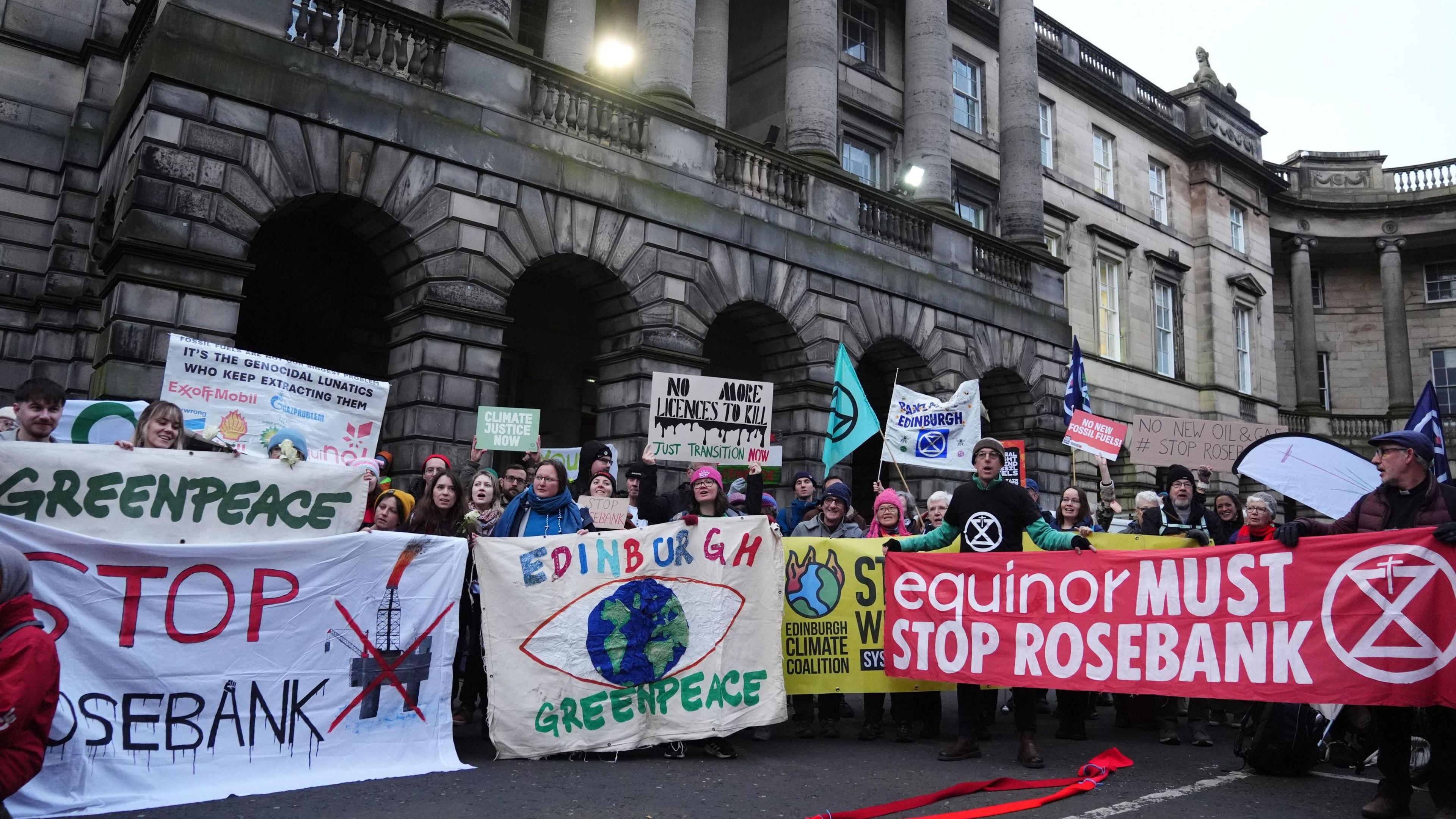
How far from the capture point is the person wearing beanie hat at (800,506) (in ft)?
29.0

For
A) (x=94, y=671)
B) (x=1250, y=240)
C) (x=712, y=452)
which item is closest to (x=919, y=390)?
(x=712, y=452)

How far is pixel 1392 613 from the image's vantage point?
17.0ft

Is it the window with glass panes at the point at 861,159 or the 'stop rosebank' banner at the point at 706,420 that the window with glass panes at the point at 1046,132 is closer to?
the window with glass panes at the point at 861,159

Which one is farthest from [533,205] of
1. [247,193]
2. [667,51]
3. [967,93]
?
[967,93]

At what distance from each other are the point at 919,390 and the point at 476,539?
43.9 ft

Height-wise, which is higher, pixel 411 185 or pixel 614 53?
pixel 614 53

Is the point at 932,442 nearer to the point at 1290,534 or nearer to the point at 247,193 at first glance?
the point at 1290,534

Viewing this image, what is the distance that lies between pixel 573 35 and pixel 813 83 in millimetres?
4503

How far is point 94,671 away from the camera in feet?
15.3

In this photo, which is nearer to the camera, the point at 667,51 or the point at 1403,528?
the point at 1403,528

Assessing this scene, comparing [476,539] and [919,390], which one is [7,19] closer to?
[476,539]

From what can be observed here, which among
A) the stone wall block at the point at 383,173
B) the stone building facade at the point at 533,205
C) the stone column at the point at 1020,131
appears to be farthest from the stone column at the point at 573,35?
the stone column at the point at 1020,131

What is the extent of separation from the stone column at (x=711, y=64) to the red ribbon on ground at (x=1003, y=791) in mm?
13997

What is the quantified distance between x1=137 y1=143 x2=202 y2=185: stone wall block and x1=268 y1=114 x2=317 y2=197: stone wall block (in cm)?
85
